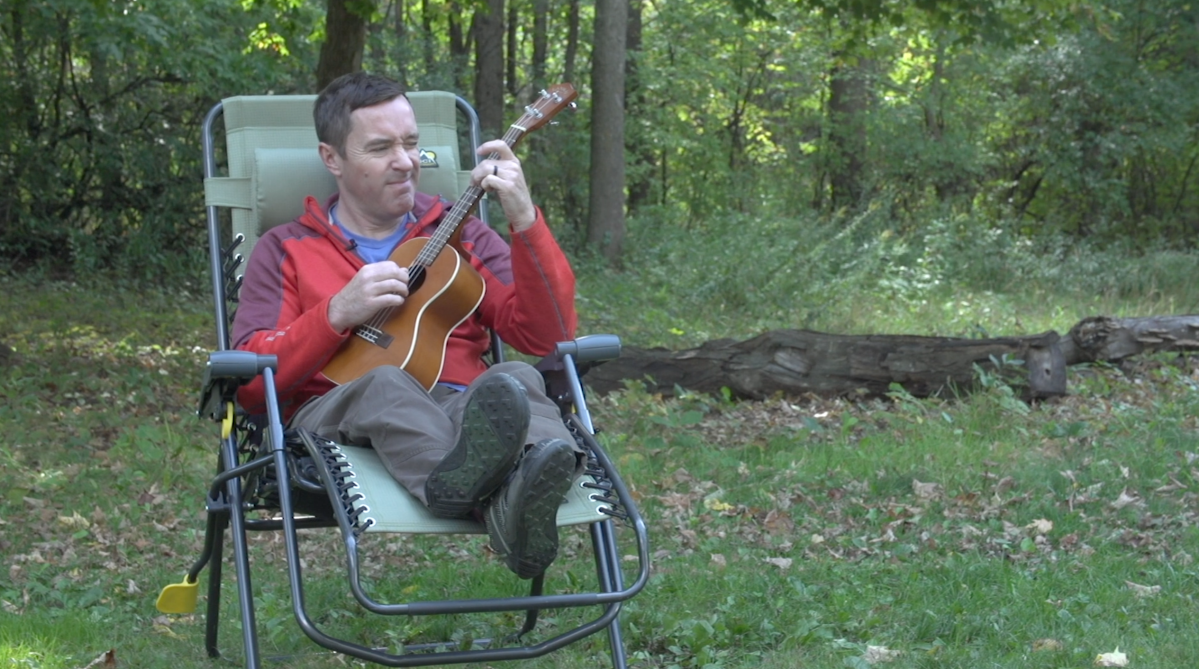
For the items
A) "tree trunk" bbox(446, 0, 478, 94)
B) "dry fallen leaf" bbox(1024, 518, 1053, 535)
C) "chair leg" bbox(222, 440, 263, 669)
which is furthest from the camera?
"tree trunk" bbox(446, 0, 478, 94)

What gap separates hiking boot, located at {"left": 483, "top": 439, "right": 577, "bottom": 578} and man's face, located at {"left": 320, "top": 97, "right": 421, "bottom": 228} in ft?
3.79

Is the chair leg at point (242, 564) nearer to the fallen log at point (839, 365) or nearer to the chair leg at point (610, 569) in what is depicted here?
the chair leg at point (610, 569)

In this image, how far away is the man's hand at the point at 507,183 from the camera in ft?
10.7

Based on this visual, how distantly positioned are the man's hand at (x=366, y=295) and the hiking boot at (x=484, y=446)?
59 centimetres

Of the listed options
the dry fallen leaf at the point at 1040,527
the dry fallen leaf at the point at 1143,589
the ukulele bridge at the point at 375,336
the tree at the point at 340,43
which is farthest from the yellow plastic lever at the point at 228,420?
the tree at the point at 340,43

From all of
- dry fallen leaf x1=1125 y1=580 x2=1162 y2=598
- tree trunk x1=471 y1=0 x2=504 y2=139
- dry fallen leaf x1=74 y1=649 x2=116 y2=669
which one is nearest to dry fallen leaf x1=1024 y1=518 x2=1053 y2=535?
dry fallen leaf x1=1125 y1=580 x2=1162 y2=598

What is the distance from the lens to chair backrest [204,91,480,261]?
3.98 m

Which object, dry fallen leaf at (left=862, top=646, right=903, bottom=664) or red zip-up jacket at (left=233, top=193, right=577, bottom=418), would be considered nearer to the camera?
red zip-up jacket at (left=233, top=193, right=577, bottom=418)

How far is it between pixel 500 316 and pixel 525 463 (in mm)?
1047

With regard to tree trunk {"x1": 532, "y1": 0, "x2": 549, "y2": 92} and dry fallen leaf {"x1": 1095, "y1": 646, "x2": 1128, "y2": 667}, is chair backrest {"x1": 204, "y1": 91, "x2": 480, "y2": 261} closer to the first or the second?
dry fallen leaf {"x1": 1095, "y1": 646, "x2": 1128, "y2": 667}

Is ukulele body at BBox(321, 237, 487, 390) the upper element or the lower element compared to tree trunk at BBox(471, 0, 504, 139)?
lower

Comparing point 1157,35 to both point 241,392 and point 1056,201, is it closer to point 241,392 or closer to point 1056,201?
point 1056,201

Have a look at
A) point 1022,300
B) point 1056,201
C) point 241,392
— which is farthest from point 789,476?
point 1056,201

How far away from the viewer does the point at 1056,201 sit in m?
21.5
